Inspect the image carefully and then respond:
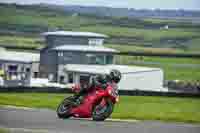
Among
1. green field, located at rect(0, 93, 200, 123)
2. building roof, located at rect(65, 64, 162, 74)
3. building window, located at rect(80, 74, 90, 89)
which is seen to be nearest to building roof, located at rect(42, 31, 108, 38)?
building roof, located at rect(65, 64, 162, 74)

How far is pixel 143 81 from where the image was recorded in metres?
7.39

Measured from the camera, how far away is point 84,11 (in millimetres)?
8258

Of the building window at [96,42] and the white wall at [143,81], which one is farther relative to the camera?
the building window at [96,42]

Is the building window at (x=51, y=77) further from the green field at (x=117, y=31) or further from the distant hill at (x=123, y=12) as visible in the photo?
the distant hill at (x=123, y=12)

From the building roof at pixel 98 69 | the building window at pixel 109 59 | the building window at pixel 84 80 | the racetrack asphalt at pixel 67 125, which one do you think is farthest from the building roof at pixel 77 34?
the racetrack asphalt at pixel 67 125

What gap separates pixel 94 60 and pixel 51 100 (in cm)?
86

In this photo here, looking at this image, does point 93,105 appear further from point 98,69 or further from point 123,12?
point 123,12

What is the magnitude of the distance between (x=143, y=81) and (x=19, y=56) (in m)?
1.79

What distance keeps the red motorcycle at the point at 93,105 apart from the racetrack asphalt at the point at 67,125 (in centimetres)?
10

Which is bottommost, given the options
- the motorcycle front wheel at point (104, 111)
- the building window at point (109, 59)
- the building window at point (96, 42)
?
the motorcycle front wheel at point (104, 111)

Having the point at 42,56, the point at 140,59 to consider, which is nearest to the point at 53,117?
the point at 42,56

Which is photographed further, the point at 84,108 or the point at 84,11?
the point at 84,11

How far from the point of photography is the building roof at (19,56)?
7707 millimetres

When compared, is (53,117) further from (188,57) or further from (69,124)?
(188,57)
